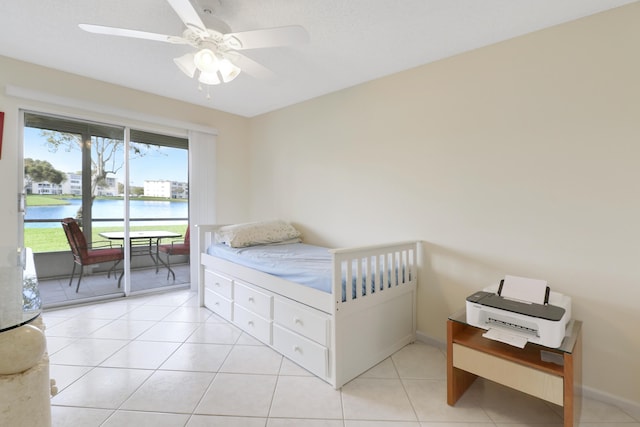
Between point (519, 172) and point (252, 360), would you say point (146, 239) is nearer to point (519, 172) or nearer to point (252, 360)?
point (252, 360)

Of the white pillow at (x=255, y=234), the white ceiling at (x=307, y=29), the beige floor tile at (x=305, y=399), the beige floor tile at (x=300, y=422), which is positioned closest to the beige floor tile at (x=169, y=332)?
the white pillow at (x=255, y=234)

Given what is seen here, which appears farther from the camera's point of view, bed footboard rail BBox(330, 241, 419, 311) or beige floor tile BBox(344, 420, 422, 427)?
bed footboard rail BBox(330, 241, 419, 311)

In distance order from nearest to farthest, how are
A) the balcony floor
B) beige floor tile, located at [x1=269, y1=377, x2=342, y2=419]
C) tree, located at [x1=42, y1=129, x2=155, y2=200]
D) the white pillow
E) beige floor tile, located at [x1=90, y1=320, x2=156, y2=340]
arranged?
beige floor tile, located at [x1=269, y1=377, x2=342, y2=419] → beige floor tile, located at [x1=90, y1=320, x2=156, y2=340] → the white pillow → the balcony floor → tree, located at [x1=42, y1=129, x2=155, y2=200]

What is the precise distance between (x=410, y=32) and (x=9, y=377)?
8.04 feet

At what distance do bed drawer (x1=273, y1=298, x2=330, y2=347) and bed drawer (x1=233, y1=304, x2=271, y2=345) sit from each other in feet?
0.48

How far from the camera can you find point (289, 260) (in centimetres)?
238

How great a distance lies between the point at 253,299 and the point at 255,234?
82 centimetres

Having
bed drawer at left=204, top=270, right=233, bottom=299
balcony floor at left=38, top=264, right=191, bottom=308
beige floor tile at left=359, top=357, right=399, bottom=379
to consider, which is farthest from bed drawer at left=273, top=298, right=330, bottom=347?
balcony floor at left=38, top=264, right=191, bottom=308

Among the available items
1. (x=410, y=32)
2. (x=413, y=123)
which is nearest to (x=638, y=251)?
(x=413, y=123)

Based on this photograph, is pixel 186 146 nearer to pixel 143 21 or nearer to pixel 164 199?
pixel 164 199

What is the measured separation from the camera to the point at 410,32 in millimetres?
1963

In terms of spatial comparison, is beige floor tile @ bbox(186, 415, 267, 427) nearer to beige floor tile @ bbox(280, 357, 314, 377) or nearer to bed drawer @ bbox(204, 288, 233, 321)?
beige floor tile @ bbox(280, 357, 314, 377)

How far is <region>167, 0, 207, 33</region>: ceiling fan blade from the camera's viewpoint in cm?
132

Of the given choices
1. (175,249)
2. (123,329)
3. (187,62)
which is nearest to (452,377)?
(187,62)
